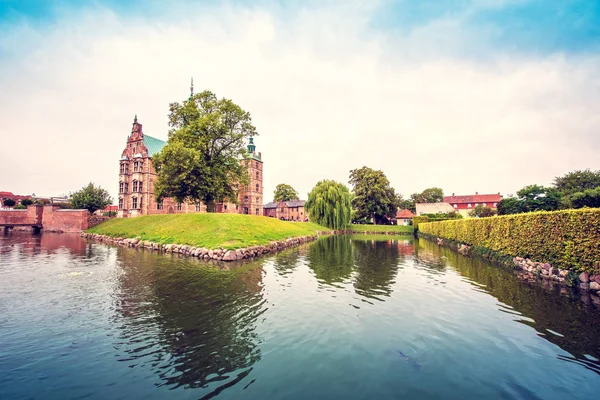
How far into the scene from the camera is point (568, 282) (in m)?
11.8

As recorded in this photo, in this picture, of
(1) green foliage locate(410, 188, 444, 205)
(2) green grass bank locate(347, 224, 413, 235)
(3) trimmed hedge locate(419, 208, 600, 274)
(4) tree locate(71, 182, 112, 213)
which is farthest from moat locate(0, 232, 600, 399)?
(1) green foliage locate(410, 188, 444, 205)

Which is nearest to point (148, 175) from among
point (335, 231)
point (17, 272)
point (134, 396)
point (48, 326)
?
point (335, 231)

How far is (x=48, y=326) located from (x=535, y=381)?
10.9 meters

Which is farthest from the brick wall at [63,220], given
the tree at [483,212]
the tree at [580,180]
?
the tree at [580,180]

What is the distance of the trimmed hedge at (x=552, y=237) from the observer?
10984 mm

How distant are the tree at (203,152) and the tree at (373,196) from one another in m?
42.5

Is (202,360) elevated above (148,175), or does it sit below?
below

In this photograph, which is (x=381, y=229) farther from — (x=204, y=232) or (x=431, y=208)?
(x=204, y=232)

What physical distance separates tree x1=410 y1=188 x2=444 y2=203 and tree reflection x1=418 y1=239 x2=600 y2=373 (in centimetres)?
10809

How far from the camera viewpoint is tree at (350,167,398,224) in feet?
239

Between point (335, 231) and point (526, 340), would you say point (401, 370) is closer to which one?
point (526, 340)

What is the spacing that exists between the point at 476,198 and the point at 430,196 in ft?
55.1

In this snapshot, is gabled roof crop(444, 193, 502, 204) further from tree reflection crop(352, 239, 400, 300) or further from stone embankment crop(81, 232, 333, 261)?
tree reflection crop(352, 239, 400, 300)

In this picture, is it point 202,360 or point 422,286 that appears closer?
point 202,360
